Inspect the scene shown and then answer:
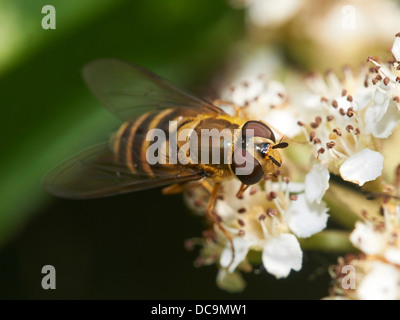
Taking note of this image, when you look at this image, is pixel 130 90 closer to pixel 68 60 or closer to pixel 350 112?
pixel 68 60

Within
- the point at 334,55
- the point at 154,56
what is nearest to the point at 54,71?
the point at 154,56

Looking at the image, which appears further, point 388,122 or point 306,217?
point 306,217

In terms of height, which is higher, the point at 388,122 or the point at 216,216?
the point at 388,122

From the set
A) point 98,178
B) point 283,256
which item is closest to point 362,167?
point 283,256

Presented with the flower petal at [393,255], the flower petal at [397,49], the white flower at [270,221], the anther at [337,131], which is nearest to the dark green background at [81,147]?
the white flower at [270,221]

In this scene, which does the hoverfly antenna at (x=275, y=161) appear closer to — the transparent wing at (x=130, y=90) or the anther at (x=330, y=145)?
the anther at (x=330, y=145)

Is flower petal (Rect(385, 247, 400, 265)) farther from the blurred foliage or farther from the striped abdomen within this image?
the blurred foliage
